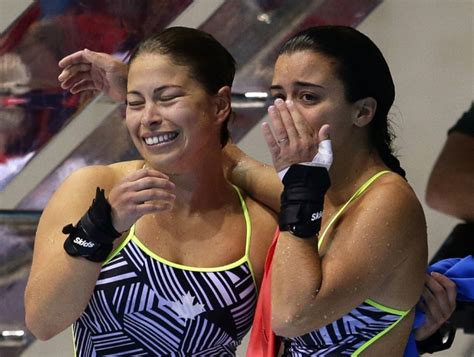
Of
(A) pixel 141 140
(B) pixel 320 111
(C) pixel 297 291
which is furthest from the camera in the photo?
(A) pixel 141 140

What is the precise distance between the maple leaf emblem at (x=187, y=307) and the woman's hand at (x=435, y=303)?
42cm

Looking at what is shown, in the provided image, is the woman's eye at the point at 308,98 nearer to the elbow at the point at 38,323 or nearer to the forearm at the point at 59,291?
the forearm at the point at 59,291

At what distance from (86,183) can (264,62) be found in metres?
1.37

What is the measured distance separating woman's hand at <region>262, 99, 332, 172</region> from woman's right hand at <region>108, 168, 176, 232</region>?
0.62 feet

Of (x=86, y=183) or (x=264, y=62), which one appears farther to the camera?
(x=264, y=62)

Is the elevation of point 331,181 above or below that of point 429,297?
above

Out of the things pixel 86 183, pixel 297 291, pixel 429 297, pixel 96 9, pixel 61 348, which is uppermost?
pixel 96 9

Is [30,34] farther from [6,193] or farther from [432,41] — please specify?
[432,41]

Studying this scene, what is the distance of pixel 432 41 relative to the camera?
10.0ft

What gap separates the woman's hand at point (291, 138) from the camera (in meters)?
1.62

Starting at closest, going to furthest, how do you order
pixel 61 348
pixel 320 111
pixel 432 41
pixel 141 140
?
pixel 320 111 < pixel 141 140 < pixel 432 41 < pixel 61 348

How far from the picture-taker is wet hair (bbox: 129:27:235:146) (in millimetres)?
1875

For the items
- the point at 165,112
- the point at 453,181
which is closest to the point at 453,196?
the point at 453,181

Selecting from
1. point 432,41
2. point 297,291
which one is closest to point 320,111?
point 297,291
